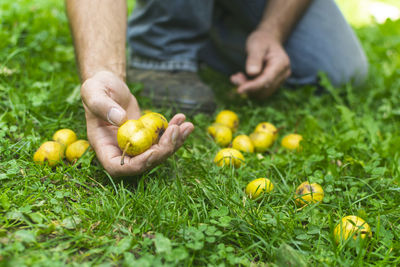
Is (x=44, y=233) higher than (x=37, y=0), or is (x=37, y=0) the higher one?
(x=37, y=0)

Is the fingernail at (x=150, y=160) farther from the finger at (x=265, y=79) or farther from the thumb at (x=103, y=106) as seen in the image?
the finger at (x=265, y=79)

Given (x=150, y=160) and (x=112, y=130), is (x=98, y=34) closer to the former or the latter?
(x=112, y=130)

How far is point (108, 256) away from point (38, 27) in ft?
10.9

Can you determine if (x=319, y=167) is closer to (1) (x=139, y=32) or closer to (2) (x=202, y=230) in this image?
(2) (x=202, y=230)

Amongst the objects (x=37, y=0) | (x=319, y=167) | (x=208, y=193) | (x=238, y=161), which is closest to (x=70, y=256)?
(x=208, y=193)

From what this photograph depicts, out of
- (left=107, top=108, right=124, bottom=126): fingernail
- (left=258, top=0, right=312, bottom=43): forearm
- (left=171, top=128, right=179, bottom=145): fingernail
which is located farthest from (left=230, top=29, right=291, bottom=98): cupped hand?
(left=107, top=108, right=124, bottom=126): fingernail

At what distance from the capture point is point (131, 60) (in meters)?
4.28

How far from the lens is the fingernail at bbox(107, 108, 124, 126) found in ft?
6.35

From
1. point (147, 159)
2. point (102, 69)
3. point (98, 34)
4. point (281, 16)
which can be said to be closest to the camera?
point (147, 159)

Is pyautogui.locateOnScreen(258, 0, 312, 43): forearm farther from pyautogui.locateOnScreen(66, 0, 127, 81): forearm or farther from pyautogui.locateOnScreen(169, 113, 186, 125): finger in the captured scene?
pyautogui.locateOnScreen(169, 113, 186, 125): finger

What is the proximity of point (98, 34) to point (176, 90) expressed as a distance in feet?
3.94

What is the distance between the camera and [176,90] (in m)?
Answer: 3.54

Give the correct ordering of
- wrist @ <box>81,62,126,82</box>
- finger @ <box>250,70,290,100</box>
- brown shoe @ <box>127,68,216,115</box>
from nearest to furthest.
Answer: wrist @ <box>81,62,126,82</box> < brown shoe @ <box>127,68,216,115</box> < finger @ <box>250,70,290,100</box>

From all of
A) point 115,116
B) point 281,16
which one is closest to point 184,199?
point 115,116
